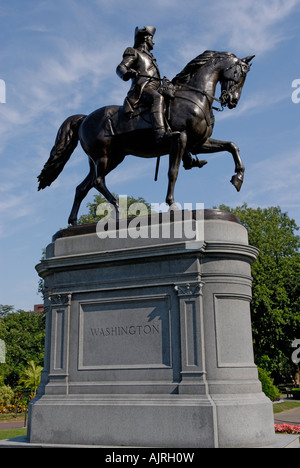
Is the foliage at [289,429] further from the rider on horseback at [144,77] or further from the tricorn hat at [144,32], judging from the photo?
the tricorn hat at [144,32]

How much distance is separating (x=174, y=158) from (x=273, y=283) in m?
31.1

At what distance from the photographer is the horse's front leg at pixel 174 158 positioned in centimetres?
1020

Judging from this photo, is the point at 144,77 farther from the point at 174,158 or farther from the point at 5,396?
the point at 5,396

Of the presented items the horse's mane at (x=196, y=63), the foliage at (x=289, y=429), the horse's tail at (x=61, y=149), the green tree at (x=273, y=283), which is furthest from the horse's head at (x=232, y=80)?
the green tree at (x=273, y=283)

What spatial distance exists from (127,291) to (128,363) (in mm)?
1378

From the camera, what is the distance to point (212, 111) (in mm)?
11086

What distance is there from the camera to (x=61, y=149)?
1169 centimetres

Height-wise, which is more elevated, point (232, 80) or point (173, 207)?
point (232, 80)

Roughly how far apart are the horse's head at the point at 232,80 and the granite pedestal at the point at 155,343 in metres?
2.86

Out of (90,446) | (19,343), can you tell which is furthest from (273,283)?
(19,343)

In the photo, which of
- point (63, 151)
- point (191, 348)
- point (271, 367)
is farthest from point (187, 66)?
point (271, 367)

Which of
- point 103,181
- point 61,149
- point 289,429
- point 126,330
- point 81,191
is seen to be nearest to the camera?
point 126,330

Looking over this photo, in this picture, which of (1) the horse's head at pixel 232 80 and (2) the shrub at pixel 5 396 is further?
(2) the shrub at pixel 5 396

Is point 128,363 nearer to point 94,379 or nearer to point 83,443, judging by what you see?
point 94,379
